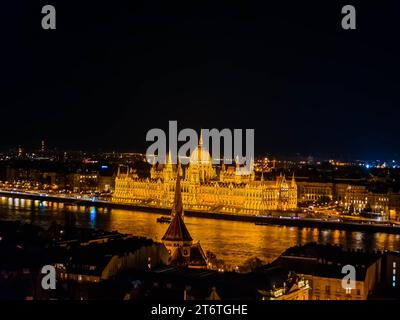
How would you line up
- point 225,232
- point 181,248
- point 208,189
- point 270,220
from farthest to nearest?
point 208,189 → point 270,220 → point 225,232 → point 181,248

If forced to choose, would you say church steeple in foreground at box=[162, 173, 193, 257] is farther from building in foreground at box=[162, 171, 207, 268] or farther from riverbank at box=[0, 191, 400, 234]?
riverbank at box=[0, 191, 400, 234]

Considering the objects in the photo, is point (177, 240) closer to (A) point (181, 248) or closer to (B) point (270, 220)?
(A) point (181, 248)

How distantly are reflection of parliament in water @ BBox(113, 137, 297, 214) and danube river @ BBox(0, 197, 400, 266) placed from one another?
8.77 ft

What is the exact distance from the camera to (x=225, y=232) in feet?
48.7

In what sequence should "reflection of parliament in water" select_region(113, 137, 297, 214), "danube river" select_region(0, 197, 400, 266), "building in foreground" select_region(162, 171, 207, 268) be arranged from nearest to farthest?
"building in foreground" select_region(162, 171, 207, 268)
"danube river" select_region(0, 197, 400, 266)
"reflection of parliament in water" select_region(113, 137, 297, 214)

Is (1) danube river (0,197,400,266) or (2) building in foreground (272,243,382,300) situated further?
(1) danube river (0,197,400,266)

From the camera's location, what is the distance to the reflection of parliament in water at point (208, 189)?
2148cm

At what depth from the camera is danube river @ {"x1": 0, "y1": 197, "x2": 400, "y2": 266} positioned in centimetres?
1168

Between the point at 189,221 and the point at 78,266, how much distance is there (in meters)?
10.8

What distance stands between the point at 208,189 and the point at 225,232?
26.4 ft

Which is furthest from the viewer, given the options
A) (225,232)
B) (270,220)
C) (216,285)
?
(270,220)

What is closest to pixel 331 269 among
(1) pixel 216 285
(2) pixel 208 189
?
(1) pixel 216 285

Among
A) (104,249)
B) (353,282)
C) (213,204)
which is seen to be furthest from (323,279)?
(213,204)

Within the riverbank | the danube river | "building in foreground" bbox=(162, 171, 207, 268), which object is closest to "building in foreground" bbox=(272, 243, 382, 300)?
"building in foreground" bbox=(162, 171, 207, 268)
